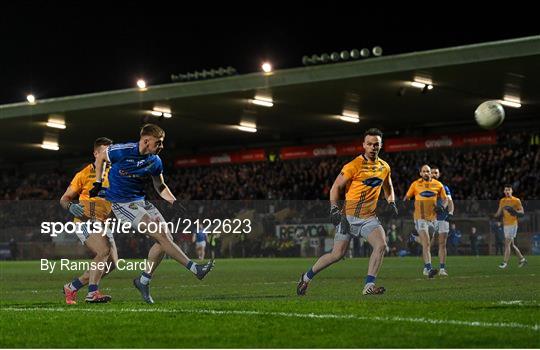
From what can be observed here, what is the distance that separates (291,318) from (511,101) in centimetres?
3452

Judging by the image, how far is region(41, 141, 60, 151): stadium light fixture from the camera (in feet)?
199

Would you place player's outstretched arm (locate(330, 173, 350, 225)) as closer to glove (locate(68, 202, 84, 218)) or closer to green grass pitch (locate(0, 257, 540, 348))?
green grass pitch (locate(0, 257, 540, 348))

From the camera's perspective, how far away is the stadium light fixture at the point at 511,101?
42.7 meters

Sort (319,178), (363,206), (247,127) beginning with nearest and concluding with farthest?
(363,206)
(319,178)
(247,127)

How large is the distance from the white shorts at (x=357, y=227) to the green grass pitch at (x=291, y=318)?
0.94 metres

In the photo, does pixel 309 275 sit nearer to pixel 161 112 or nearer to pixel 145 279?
pixel 145 279

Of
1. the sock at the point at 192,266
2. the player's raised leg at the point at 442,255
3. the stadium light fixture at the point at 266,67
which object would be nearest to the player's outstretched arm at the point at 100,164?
the sock at the point at 192,266

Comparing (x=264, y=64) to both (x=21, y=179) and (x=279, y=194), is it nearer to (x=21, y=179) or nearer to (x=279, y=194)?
(x=279, y=194)

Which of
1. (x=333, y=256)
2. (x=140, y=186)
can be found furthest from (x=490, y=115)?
(x=140, y=186)

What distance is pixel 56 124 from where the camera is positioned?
50906 millimetres

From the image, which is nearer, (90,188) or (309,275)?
(309,275)

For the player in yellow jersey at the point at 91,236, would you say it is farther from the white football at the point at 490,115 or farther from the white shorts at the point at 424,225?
the white football at the point at 490,115

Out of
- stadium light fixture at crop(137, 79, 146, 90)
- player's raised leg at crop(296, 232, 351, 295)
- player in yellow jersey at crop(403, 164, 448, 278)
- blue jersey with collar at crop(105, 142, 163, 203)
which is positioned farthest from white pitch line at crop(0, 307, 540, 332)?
stadium light fixture at crop(137, 79, 146, 90)

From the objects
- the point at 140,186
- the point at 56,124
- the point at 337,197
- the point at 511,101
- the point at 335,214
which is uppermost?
the point at 56,124
